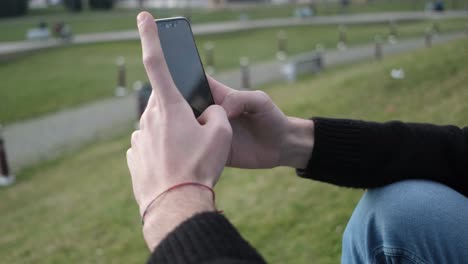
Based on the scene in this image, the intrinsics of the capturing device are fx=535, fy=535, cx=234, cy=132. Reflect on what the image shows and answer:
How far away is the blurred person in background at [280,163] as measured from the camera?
117 cm

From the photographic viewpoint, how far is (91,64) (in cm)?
1842

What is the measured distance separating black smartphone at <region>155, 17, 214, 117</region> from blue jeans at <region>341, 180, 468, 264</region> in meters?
0.66

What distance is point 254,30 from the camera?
2631 cm

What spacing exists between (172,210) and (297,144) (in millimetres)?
822

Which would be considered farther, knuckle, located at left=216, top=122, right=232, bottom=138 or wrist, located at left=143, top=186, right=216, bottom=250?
knuckle, located at left=216, top=122, right=232, bottom=138

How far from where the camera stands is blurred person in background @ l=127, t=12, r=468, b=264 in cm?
117

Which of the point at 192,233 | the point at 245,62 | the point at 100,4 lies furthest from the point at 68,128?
the point at 100,4

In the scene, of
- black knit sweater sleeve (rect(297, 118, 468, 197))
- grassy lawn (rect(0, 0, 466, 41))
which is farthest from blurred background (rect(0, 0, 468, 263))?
grassy lawn (rect(0, 0, 466, 41))

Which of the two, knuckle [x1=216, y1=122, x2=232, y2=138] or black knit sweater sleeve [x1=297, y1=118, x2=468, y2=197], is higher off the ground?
knuckle [x1=216, y1=122, x2=232, y2=138]

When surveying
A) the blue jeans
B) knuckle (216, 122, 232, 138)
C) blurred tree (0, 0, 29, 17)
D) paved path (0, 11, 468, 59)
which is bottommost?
blurred tree (0, 0, 29, 17)

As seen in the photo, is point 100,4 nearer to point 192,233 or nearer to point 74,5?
point 74,5

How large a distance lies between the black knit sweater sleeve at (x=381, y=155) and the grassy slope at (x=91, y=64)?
10372 mm

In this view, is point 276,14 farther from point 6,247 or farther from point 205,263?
point 205,263

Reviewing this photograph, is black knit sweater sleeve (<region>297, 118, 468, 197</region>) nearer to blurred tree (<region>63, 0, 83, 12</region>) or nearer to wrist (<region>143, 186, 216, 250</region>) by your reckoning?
wrist (<region>143, 186, 216, 250</region>)
